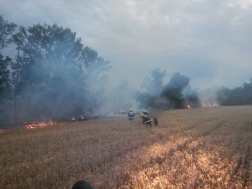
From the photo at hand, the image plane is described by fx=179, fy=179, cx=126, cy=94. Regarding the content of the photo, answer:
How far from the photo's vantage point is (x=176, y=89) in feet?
142

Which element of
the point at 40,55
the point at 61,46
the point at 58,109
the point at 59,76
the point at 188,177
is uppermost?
the point at 61,46

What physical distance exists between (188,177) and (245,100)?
211ft

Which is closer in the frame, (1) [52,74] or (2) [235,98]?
(1) [52,74]

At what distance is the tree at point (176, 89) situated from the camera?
4228 centimetres

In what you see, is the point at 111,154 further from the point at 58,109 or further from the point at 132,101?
the point at 132,101

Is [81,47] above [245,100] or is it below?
above

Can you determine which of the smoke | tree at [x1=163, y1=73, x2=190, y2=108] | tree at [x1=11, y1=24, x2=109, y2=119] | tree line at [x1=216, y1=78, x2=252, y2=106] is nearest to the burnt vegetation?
tree at [x1=11, y1=24, x2=109, y2=119]

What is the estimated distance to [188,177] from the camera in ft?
13.7

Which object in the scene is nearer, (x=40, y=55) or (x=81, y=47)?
(x=40, y=55)

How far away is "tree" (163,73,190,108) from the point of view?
42281 millimetres

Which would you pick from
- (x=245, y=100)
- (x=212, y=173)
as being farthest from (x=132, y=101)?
(x=245, y=100)

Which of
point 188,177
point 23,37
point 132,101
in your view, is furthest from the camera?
point 132,101

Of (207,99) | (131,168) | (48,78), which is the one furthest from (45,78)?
(207,99)

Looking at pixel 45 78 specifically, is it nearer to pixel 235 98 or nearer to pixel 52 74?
pixel 52 74
